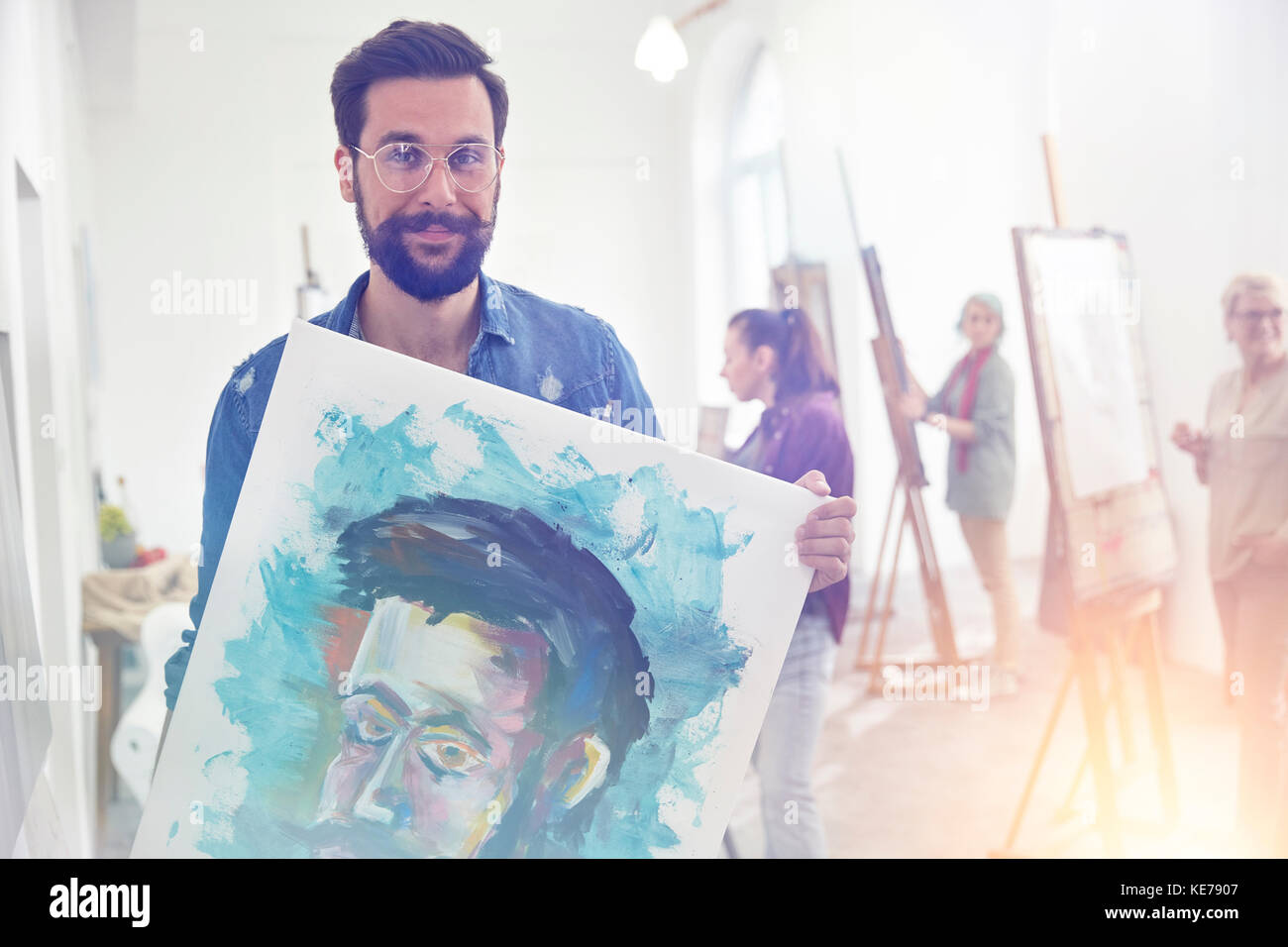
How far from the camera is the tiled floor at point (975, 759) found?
2678mm

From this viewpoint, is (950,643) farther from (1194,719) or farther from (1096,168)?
(1096,168)

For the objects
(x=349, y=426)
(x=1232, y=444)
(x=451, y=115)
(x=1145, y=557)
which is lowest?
(x=1145, y=557)

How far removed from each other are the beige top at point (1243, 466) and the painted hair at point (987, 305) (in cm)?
56

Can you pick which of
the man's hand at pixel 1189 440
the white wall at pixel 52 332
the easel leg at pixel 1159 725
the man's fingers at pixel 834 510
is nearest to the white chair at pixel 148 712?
the white wall at pixel 52 332

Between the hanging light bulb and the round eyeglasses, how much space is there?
1.03 meters

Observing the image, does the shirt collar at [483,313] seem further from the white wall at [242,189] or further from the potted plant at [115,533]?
the potted plant at [115,533]

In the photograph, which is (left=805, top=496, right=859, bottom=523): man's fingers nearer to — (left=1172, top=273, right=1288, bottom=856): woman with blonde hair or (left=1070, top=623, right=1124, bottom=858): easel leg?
(left=1070, top=623, right=1124, bottom=858): easel leg

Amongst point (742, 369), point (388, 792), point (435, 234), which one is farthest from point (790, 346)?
point (388, 792)

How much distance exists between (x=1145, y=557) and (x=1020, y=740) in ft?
1.96

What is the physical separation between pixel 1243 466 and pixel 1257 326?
0.36 metres

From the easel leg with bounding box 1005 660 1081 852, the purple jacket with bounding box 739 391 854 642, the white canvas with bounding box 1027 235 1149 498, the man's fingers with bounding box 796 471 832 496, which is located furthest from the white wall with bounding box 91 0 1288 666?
the man's fingers with bounding box 796 471 832 496

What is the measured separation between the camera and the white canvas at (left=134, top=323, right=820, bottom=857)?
146 centimetres
